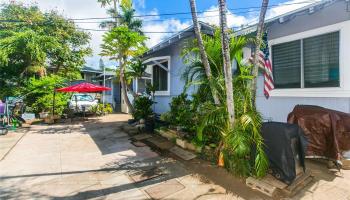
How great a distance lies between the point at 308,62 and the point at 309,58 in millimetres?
99

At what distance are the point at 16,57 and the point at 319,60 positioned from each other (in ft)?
60.4

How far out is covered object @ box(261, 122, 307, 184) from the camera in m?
3.91

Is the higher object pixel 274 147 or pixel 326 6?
pixel 326 6

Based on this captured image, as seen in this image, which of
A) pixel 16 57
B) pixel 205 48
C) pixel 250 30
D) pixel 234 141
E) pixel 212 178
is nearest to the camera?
pixel 234 141

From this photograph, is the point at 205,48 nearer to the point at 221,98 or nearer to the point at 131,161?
the point at 221,98

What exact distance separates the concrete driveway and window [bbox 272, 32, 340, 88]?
136 inches

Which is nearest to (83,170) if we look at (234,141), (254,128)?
(234,141)

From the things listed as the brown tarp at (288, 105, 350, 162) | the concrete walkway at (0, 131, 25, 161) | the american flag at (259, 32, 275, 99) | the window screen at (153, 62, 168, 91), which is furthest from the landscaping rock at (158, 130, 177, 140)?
the concrete walkway at (0, 131, 25, 161)

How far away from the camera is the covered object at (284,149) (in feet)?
12.8

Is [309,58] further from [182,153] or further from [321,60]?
[182,153]

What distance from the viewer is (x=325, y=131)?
457 centimetres

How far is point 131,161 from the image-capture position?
6070 millimetres

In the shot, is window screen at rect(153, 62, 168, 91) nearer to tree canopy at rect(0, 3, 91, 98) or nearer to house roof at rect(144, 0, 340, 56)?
house roof at rect(144, 0, 340, 56)

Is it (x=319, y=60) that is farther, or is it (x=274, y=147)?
(x=319, y=60)
